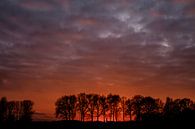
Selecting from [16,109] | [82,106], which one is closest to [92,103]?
[82,106]

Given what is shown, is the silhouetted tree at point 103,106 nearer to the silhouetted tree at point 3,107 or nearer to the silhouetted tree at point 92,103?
the silhouetted tree at point 92,103

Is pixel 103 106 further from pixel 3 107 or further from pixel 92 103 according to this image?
pixel 3 107

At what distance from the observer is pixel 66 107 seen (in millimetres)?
118750

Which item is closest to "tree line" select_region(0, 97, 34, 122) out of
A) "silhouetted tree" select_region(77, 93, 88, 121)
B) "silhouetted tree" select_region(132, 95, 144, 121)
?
"silhouetted tree" select_region(77, 93, 88, 121)

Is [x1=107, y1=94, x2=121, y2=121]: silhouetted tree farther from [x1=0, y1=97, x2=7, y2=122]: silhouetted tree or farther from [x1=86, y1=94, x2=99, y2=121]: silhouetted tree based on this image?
[x1=0, y1=97, x2=7, y2=122]: silhouetted tree

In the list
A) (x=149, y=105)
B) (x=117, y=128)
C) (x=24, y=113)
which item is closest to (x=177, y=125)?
(x=117, y=128)

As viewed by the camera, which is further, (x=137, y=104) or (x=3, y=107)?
(x=3, y=107)

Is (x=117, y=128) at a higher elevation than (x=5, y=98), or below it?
below

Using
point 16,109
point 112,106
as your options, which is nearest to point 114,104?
point 112,106

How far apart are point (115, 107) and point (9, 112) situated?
51172mm

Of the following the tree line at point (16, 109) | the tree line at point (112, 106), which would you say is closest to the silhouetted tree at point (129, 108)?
the tree line at point (112, 106)

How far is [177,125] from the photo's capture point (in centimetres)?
5409

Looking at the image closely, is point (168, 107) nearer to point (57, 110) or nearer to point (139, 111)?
point (139, 111)

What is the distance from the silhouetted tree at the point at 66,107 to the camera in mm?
117375
